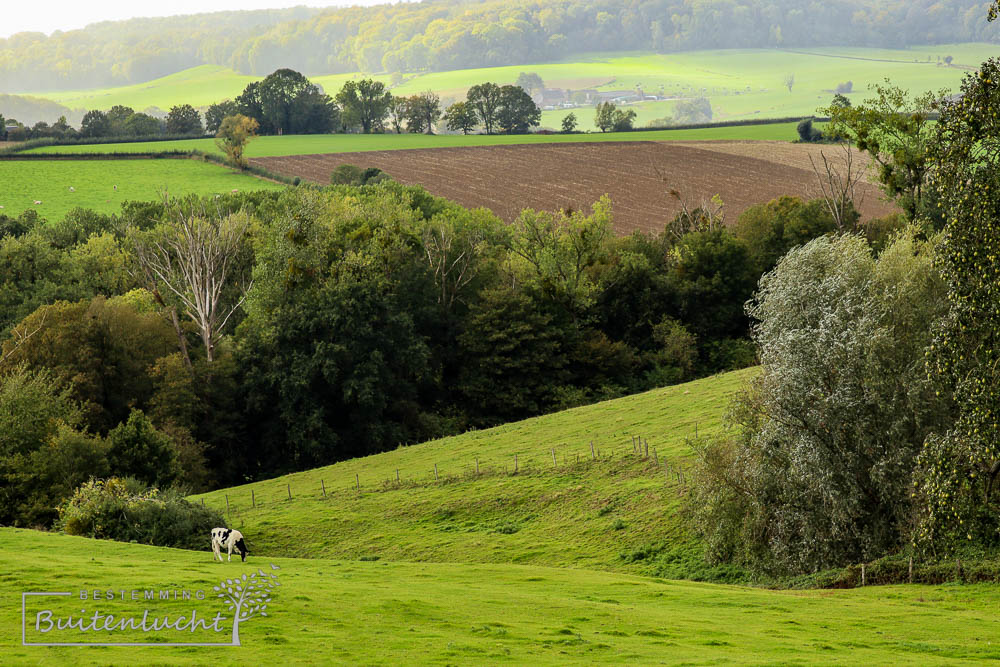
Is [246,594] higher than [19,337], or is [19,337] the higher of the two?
[19,337]

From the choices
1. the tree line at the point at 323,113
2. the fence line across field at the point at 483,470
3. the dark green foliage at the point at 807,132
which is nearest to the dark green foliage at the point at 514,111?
the tree line at the point at 323,113

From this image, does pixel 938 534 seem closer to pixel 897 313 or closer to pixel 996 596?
pixel 996 596

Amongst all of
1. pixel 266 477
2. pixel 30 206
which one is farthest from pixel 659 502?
pixel 30 206

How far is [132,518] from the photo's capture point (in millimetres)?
37688

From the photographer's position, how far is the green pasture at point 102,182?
106812 mm

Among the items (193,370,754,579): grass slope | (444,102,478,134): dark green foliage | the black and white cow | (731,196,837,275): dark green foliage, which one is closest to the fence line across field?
(193,370,754,579): grass slope

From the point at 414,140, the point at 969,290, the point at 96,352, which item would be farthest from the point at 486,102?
the point at 969,290

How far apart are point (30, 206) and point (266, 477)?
58887 millimetres

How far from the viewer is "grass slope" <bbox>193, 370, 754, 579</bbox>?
3681cm

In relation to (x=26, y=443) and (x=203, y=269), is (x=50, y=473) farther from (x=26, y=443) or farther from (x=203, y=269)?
(x=203, y=269)

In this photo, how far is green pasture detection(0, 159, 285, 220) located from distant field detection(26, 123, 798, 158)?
33.8ft

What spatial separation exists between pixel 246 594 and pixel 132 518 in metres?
18.7

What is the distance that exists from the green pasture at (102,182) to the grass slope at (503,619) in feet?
293

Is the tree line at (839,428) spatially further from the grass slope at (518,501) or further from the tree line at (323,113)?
the tree line at (323,113)
